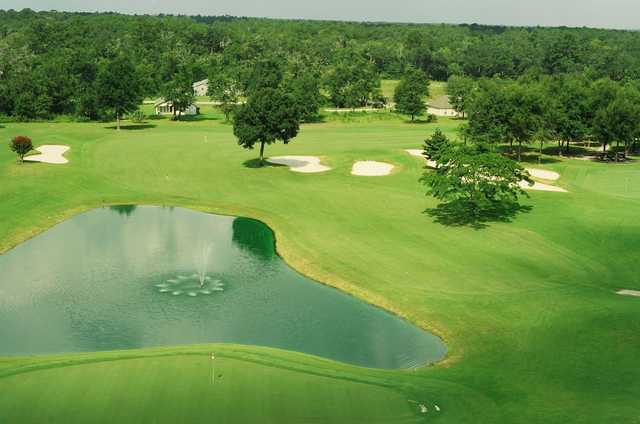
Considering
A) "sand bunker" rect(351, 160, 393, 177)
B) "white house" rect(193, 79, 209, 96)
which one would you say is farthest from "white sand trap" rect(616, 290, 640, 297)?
"white house" rect(193, 79, 209, 96)

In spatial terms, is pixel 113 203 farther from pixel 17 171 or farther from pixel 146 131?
pixel 146 131

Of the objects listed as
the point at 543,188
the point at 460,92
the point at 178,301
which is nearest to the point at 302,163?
the point at 543,188

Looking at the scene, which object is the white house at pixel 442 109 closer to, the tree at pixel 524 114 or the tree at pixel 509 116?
the tree at pixel 509 116

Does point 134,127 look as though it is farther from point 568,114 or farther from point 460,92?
point 568,114

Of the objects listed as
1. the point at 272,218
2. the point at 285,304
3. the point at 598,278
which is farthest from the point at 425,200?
the point at 285,304

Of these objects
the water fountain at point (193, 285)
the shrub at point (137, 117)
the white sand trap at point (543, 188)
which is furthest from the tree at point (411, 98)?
the water fountain at point (193, 285)
